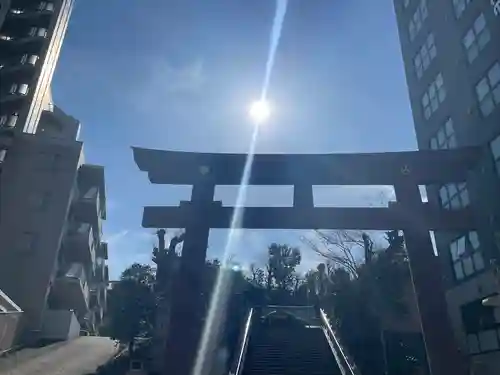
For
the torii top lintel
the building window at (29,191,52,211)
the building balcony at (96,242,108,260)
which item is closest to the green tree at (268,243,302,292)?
the building balcony at (96,242,108,260)

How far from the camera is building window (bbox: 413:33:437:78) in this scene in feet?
69.7

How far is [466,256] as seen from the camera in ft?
57.5

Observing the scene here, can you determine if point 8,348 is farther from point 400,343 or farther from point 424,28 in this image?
point 424,28

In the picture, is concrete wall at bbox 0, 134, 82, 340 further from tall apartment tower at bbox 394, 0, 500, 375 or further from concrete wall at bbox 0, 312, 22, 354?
Result: tall apartment tower at bbox 394, 0, 500, 375

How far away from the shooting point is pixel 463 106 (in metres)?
18.1

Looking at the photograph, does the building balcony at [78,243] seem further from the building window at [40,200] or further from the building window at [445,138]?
the building window at [445,138]

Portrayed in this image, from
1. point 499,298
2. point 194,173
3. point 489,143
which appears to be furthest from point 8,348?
point 489,143

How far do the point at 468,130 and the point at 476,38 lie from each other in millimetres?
3793

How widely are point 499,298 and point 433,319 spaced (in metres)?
1.54

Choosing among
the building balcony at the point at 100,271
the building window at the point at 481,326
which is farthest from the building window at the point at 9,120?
the building window at the point at 481,326

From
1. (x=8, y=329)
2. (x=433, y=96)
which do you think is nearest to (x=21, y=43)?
(x=8, y=329)

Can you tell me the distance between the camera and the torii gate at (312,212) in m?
9.77

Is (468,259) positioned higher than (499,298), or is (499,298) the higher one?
(468,259)

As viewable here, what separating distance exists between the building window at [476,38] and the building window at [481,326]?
9.91 metres
